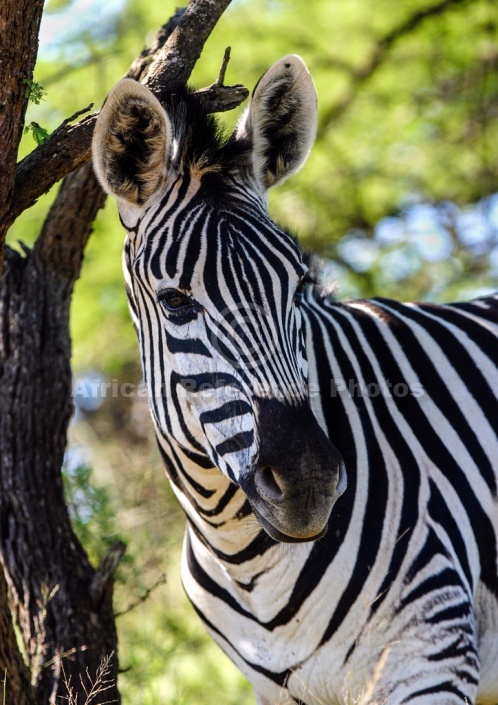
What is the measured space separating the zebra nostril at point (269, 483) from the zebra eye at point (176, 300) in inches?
30.6

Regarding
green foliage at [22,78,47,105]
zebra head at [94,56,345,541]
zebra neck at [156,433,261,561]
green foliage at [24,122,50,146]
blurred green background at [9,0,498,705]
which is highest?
blurred green background at [9,0,498,705]

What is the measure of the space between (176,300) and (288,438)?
31.4 inches

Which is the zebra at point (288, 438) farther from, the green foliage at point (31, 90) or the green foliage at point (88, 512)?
the green foliage at point (88, 512)

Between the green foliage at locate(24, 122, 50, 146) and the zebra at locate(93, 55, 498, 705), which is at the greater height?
the green foliage at locate(24, 122, 50, 146)

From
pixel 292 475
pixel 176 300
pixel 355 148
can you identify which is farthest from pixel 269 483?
pixel 355 148

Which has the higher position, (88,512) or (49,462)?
(49,462)

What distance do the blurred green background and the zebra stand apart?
25.4 feet

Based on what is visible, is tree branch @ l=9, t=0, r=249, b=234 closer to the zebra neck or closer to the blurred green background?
the zebra neck

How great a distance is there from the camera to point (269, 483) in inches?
130

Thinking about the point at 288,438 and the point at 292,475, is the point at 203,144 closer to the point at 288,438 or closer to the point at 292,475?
the point at 288,438

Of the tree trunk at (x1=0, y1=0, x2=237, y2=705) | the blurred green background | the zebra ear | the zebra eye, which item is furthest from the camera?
the blurred green background

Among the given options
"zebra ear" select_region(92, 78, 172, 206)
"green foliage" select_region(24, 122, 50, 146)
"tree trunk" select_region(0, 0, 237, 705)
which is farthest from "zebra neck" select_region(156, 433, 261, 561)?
"green foliage" select_region(24, 122, 50, 146)

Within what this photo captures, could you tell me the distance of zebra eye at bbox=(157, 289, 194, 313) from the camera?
3578 mm

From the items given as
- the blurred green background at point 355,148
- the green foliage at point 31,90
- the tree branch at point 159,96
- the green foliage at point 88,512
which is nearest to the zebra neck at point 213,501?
the tree branch at point 159,96
